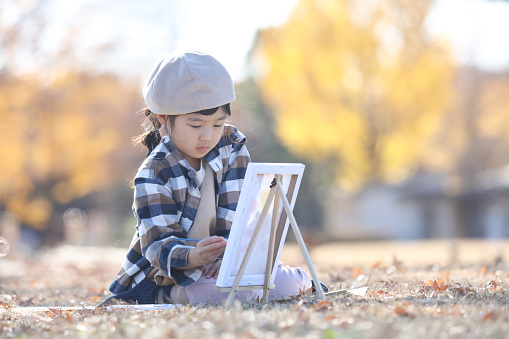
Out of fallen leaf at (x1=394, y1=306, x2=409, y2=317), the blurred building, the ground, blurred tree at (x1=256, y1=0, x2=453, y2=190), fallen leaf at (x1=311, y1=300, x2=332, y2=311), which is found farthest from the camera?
the blurred building

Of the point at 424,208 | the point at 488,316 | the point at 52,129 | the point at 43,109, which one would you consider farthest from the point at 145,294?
the point at 424,208

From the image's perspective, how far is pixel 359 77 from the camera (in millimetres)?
22609

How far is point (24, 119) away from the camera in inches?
550

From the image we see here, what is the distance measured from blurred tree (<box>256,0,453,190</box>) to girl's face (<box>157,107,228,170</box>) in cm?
1866

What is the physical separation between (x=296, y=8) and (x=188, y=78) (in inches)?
773

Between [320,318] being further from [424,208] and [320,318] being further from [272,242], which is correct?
[424,208]

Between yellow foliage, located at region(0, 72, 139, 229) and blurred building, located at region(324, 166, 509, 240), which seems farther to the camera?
blurred building, located at region(324, 166, 509, 240)

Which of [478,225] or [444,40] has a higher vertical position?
[444,40]

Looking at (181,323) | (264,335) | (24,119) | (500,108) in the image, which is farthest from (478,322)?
(500,108)

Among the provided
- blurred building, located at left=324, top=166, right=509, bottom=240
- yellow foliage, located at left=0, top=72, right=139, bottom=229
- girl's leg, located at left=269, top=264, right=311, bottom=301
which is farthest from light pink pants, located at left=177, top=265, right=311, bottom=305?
blurred building, located at left=324, top=166, right=509, bottom=240

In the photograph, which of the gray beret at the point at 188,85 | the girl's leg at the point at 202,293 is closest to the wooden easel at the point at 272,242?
the girl's leg at the point at 202,293

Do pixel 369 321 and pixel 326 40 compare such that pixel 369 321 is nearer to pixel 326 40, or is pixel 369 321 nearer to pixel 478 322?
pixel 478 322

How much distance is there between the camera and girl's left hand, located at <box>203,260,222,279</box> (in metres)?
4.04

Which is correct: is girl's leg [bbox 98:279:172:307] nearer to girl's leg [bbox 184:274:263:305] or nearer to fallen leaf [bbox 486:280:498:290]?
girl's leg [bbox 184:274:263:305]
